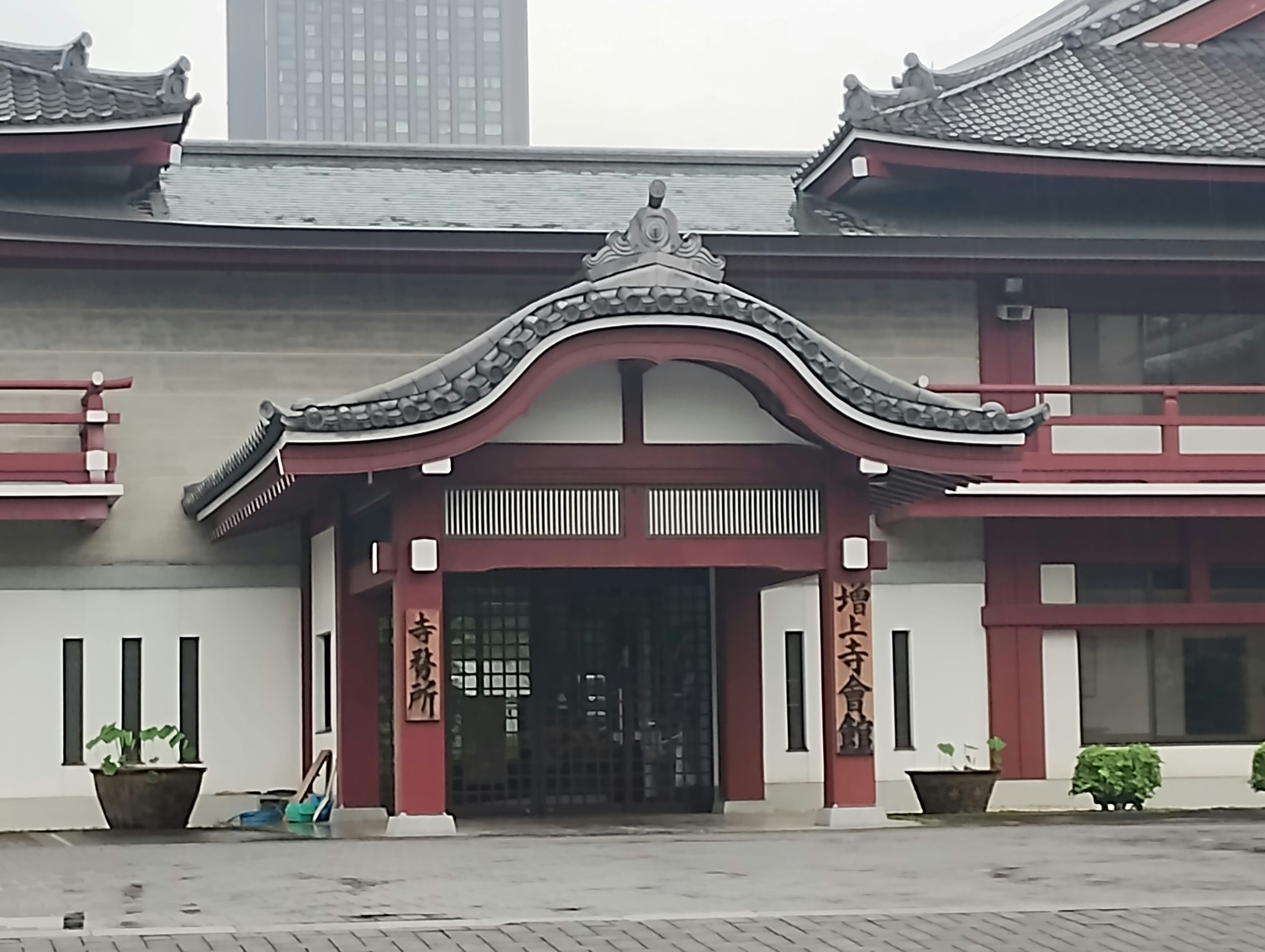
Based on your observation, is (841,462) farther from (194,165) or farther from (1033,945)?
(194,165)

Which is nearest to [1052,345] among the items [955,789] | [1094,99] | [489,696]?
[1094,99]

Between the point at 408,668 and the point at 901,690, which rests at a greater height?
the point at 408,668

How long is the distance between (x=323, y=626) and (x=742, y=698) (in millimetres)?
4289

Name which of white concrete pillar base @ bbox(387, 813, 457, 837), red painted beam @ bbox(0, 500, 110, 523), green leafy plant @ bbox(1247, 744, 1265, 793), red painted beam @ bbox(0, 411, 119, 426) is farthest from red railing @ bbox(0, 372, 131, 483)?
green leafy plant @ bbox(1247, 744, 1265, 793)

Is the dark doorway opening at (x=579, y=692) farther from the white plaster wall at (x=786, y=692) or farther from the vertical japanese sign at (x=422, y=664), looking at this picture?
the vertical japanese sign at (x=422, y=664)

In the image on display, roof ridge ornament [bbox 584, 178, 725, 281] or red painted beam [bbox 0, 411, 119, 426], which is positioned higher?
roof ridge ornament [bbox 584, 178, 725, 281]

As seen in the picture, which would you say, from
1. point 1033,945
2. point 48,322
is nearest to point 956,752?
point 48,322

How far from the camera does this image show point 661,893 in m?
11.9

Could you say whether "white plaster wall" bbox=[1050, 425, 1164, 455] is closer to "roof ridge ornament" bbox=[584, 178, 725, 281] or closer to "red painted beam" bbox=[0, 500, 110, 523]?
"roof ridge ornament" bbox=[584, 178, 725, 281]

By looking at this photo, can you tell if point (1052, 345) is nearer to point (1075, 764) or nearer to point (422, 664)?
point (1075, 764)

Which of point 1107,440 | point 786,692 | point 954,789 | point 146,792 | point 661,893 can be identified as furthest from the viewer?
point 1107,440

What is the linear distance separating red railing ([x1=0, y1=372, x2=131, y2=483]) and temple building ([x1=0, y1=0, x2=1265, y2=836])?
0.15 feet

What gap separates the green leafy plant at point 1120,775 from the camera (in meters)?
20.3

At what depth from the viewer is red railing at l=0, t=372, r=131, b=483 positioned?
19797mm
